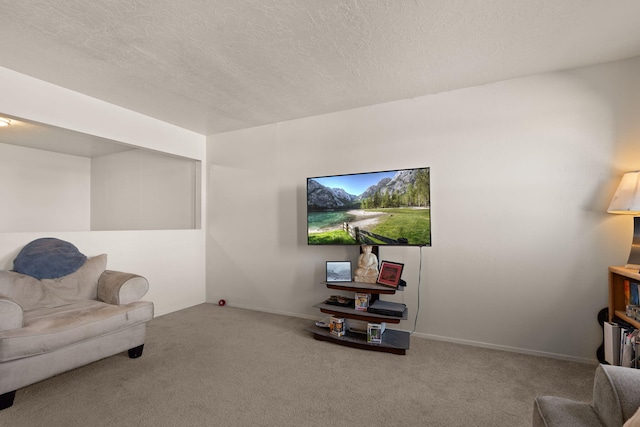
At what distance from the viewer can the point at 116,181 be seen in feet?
17.4

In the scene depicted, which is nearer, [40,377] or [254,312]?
[40,377]

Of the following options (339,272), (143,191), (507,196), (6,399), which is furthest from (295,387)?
(143,191)

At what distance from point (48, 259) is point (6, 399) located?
1249 millimetres

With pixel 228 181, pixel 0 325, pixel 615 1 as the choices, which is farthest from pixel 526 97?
pixel 0 325

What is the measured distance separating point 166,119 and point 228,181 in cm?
110

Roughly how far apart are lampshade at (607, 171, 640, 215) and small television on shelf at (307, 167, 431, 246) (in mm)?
1298

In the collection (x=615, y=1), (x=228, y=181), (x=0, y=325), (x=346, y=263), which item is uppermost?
(x=615, y=1)

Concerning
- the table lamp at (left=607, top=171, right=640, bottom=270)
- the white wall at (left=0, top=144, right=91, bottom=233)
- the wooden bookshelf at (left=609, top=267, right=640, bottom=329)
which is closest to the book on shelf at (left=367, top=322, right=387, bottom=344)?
the wooden bookshelf at (left=609, top=267, right=640, bottom=329)

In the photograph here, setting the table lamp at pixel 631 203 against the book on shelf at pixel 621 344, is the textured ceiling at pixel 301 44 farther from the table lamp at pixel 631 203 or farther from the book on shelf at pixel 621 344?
the book on shelf at pixel 621 344

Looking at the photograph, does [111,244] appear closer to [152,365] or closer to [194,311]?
[194,311]

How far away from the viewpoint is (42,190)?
5.15m

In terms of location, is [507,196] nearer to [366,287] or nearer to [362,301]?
[366,287]

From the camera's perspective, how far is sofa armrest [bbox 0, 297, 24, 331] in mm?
1959

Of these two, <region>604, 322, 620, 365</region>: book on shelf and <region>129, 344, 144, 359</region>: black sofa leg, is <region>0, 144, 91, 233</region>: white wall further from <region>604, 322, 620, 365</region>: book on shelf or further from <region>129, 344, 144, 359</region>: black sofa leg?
<region>604, 322, 620, 365</region>: book on shelf
